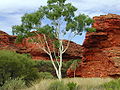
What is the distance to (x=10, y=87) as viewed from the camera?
15.1m

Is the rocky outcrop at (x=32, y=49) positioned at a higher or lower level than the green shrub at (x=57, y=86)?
lower

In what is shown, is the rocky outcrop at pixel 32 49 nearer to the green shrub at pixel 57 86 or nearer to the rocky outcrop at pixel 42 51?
the rocky outcrop at pixel 42 51

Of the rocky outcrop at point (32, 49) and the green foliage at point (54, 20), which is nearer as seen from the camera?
the green foliage at point (54, 20)

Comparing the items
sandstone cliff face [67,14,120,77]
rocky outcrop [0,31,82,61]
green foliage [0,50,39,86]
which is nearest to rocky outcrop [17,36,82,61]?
rocky outcrop [0,31,82,61]

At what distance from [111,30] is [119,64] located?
546 cm

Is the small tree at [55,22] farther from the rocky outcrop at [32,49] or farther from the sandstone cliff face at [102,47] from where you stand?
the rocky outcrop at [32,49]

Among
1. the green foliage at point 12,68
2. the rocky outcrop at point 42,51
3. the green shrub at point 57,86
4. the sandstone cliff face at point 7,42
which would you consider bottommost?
the rocky outcrop at point 42,51

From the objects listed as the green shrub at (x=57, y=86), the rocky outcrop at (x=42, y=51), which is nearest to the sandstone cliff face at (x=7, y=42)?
the rocky outcrop at (x=42, y=51)

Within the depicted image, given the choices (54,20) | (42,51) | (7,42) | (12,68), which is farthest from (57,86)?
(7,42)

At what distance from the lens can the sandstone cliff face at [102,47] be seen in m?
32.3

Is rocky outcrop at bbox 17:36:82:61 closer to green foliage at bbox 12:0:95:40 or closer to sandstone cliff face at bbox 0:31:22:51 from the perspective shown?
sandstone cliff face at bbox 0:31:22:51

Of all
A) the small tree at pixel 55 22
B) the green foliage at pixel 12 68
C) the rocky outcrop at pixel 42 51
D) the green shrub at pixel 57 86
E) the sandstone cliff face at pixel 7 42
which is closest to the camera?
the green shrub at pixel 57 86

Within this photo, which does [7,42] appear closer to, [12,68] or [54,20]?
[54,20]

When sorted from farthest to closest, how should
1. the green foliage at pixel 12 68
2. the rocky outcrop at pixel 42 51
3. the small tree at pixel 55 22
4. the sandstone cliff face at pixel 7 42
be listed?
the sandstone cliff face at pixel 7 42
the rocky outcrop at pixel 42 51
the small tree at pixel 55 22
the green foliage at pixel 12 68
